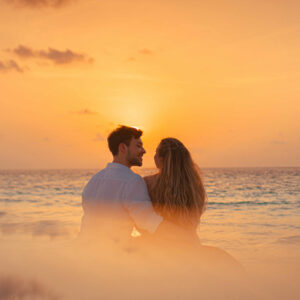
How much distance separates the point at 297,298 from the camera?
5.59 m

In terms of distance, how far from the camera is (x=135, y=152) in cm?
428

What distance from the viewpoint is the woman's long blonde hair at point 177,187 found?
14.2 feet

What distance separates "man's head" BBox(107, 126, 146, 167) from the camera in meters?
4.21

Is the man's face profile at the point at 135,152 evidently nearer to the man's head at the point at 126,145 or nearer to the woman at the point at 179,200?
the man's head at the point at 126,145

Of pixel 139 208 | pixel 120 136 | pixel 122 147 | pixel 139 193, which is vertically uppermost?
pixel 120 136

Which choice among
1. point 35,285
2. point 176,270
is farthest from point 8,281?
point 176,270

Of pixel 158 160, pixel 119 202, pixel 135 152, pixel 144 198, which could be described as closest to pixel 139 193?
pixel 144 198

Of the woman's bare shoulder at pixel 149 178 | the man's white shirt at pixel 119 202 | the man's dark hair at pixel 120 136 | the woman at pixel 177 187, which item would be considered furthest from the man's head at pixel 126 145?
the woman at pixel 177 187

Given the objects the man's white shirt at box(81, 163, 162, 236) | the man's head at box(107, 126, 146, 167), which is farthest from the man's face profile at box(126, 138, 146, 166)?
the man's white shirt at box(81, 163, 162, 236)

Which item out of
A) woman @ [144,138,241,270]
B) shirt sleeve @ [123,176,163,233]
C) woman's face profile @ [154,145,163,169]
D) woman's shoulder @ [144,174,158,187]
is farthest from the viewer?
woman's face profile @ [154,145,163,169]

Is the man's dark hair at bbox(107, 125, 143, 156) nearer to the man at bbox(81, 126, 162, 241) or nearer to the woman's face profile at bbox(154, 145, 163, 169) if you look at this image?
the man at bbox(81, 126, 162, 241)

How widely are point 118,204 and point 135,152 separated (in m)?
0.68

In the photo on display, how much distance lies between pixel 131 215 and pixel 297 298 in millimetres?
3319

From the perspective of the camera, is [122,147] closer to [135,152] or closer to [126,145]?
[126,145]
